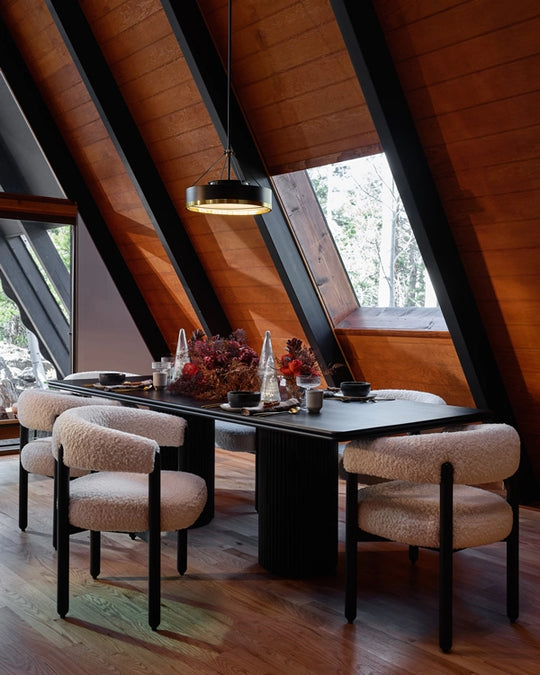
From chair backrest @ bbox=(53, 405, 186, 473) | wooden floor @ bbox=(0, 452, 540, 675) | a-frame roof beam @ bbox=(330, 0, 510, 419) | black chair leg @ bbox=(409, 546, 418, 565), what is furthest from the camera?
black chair leg @ bbox=(409, 546, 418, 565)

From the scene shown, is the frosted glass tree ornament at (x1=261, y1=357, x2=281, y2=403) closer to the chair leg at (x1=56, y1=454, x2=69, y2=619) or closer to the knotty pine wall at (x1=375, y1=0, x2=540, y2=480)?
the chair leg at (x1=56, y1=454, x2=69, y2=619)

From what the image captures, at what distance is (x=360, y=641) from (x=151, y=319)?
4301 mm

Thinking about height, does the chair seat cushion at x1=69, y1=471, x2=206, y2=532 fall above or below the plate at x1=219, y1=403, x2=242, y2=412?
below

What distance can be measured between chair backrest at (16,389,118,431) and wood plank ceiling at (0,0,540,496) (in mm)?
1668

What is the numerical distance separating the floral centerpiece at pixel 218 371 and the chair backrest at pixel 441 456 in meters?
1.01

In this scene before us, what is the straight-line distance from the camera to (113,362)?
6246mm

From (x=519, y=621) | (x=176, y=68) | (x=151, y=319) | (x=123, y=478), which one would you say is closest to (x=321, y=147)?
(x=176, y=68)

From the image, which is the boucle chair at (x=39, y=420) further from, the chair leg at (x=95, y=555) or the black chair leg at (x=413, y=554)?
the black chair leg at (x=413, y=554)

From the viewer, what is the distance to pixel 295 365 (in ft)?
11.2

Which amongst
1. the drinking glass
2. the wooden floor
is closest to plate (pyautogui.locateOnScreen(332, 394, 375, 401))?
the drinking glass

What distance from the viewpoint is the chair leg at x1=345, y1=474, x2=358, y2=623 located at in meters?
2.64

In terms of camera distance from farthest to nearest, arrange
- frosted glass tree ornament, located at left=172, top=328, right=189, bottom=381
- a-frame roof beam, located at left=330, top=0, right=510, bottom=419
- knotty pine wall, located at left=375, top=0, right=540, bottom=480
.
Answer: frosted glass tree ornament, located at left=172, top=328, right=189, bottom=381 < a-frame roof beam, located at left=330, top=0, right=510, bottom=419 < knotty pine wall, located at left=375, top=0, right=540, bottom=480

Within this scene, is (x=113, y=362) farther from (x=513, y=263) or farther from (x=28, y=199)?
(x=513, y=263)

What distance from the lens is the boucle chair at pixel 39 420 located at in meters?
3.45
